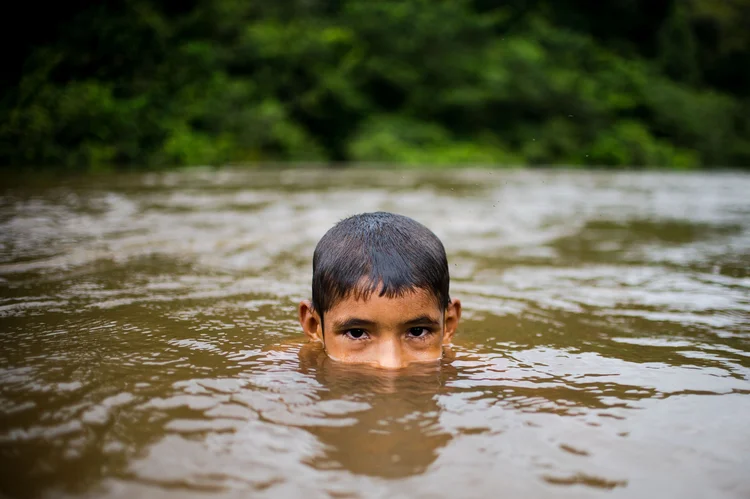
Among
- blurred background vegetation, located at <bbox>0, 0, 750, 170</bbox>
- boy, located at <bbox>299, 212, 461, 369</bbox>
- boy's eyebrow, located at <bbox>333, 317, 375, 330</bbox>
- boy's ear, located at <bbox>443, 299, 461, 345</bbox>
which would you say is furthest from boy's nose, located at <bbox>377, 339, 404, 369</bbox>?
blurred background vegetation, located at <bbox>0, 0, 750, 170</bbox>

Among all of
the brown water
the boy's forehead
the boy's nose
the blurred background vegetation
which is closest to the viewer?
the brown water

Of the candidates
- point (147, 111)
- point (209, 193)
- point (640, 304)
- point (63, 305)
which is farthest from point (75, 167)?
point (640, 304)

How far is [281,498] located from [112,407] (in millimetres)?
684

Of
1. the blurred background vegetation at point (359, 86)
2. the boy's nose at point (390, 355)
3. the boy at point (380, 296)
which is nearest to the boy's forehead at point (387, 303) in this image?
the boy at point (380, 296)

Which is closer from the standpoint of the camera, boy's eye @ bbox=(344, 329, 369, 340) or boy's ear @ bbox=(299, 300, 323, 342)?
boy's eye @ bbox=(344, 329, 369, 340)

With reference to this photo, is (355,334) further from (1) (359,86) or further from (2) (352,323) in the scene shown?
(1) (359,86)

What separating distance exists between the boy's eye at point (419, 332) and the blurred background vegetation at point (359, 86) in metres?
7.39

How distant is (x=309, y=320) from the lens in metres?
2.79

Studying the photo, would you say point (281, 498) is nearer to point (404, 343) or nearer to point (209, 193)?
point (404, 343)

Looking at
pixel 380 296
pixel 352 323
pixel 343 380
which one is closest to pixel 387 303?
pixel 380 296

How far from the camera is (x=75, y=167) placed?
1099cm

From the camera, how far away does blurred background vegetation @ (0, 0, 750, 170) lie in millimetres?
9156

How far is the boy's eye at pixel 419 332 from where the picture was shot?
2496mm

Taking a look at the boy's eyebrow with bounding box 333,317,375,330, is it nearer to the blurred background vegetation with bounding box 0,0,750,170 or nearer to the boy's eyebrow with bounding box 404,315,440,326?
the boy's eyebrow with bounding box 404,315,440,326
